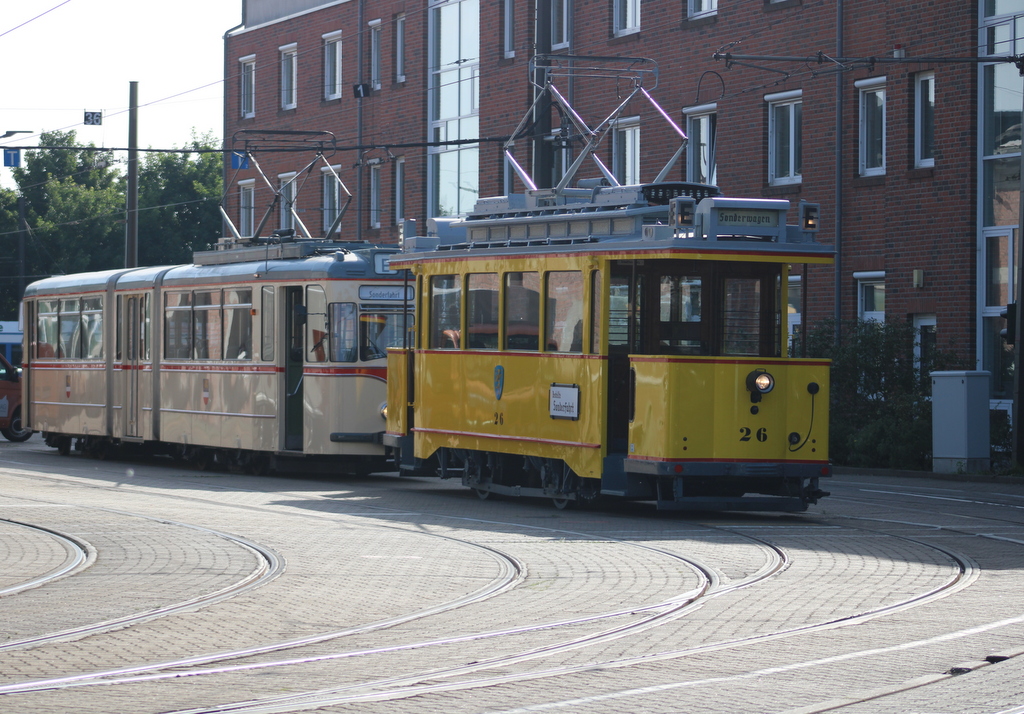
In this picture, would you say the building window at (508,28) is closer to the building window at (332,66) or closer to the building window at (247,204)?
the building window at (332,66)

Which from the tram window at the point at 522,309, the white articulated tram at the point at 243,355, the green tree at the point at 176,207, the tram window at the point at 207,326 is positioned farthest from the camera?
the green tree at the point at 176,207

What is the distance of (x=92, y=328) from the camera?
26844 millimetres

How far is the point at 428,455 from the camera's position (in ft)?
60.7

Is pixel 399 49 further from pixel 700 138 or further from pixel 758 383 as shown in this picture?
pixel 758 383

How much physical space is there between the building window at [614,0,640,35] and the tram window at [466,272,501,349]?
16.7m

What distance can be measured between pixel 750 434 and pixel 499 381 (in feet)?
9.73

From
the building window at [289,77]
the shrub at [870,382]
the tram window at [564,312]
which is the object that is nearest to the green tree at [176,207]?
the building window at [289,77]

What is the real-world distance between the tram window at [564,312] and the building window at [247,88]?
3197 centimetres

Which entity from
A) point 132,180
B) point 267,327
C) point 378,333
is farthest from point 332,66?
point 378,333

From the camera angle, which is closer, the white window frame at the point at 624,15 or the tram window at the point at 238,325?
the tram window at the point at 238,325

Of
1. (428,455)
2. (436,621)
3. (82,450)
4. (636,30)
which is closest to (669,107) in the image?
(636,30)

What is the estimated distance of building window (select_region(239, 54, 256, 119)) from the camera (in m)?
46.8

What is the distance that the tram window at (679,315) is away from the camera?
15227 millimetres

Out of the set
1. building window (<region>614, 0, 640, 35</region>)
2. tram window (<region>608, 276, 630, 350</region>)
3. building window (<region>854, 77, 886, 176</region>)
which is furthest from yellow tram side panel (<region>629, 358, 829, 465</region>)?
building window (<region>614, 0, 640, 35</region>)
